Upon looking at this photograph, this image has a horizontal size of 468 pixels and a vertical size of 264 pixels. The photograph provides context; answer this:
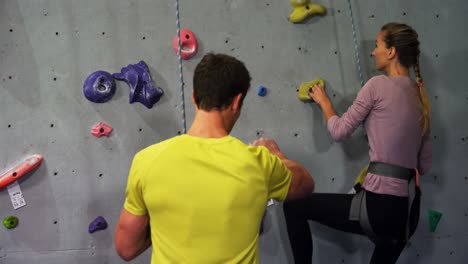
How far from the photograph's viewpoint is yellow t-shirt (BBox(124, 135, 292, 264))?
2.43ft

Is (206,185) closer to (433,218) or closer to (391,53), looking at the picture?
(391,53)

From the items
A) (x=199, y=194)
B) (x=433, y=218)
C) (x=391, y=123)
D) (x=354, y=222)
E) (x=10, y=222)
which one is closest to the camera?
(x=199, y=194)

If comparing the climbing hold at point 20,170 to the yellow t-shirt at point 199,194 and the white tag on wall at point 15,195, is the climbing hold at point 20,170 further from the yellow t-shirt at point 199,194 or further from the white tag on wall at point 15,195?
the yellow t-shirt at point 199,194

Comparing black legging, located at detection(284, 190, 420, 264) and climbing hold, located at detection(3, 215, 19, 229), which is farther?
climbing hold, located at detection(3, 215, 19, 229)

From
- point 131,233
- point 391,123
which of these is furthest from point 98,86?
point 391,123

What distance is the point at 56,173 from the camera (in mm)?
1615

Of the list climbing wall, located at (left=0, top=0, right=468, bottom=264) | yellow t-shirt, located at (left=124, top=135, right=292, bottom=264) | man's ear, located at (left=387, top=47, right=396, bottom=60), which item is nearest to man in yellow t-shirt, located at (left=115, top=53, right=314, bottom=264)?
yellow t-shirt, located at (left=124, top=135, right=292, bottom=264)

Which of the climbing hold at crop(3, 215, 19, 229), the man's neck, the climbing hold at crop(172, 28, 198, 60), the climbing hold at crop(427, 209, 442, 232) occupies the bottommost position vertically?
the climbing hold at crop(427, 209, 442, 232)

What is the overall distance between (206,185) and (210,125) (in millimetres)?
152

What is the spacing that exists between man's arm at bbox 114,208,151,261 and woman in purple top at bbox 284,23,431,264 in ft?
2.31

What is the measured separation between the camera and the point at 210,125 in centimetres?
81

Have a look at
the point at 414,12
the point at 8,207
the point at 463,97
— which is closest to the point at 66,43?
the point at 8,207

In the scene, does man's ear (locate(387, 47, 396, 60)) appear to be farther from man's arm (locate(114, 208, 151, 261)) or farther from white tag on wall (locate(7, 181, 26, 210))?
white tag on wall (locate(7, 181, 26, 210))

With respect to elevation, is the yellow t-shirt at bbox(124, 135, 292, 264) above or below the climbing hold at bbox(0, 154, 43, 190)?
above
